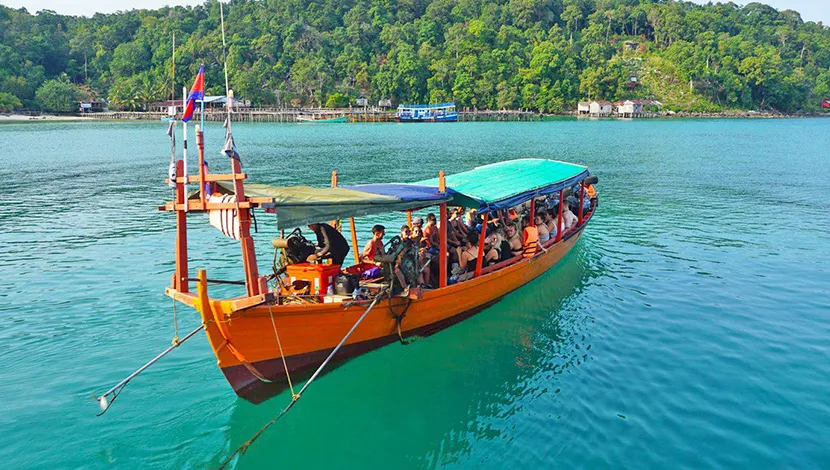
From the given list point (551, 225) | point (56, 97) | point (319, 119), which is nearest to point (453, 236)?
point (551, 225)

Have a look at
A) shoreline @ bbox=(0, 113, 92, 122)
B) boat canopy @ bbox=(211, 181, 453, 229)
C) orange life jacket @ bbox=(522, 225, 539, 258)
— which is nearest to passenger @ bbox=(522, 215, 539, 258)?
orange life jacket @ bbox=(522, 225, 539, 258)

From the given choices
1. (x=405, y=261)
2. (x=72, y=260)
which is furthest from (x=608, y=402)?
(x=72, y=260)

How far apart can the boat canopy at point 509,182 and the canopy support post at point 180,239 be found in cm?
563

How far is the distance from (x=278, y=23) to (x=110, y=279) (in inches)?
6202

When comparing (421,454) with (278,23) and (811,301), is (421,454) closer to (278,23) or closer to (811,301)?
(811,301)

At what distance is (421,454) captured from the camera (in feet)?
30.8

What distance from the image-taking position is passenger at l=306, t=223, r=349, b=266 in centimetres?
1124

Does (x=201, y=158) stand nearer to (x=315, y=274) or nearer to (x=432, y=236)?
(x=315, y=274)

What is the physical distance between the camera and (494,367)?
12.2 m

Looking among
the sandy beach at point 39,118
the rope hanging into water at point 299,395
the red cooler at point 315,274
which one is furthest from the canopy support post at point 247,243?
the sandy beach at point 39,118

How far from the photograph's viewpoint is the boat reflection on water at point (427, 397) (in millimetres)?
9422

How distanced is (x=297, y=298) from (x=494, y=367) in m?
4.37

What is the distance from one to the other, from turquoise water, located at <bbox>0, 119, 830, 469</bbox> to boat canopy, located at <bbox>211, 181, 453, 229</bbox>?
317 centimetres

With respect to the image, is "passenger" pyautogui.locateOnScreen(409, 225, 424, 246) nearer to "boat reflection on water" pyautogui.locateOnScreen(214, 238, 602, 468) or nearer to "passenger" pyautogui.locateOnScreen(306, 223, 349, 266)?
"boat reflection on water" pyautogui.locateOnScreen(214, 238, 602, 468)
